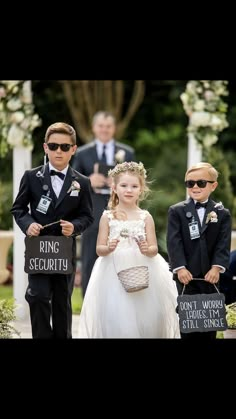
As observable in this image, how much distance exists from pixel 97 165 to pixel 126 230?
2.90 m

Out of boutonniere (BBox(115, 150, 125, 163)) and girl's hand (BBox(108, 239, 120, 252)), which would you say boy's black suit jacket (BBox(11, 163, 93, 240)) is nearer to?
girl's hand (BBox(108, 239, 120, 252))

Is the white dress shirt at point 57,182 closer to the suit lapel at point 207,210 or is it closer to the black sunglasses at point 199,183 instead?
the black sunglasses at point 199,183

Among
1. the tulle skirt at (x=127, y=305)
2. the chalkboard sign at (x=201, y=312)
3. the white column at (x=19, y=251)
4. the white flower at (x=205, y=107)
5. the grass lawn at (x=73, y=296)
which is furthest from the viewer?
the grass lawn at (x=73, y=296)

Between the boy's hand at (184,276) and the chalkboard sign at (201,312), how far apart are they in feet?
0.37

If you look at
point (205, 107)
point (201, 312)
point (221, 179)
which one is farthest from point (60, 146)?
point (221, 179)

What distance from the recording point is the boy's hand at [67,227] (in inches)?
264

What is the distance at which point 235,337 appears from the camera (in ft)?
23.2

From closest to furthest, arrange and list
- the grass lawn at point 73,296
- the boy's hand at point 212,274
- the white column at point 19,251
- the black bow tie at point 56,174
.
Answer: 1. the boy's hand at point 212,274
2. the black bow tie at point 56,174
3. the white column at point 19,251
4. the grass lawn at point 73,296

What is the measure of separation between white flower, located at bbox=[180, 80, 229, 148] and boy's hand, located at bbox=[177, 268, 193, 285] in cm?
325

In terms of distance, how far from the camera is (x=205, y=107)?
31.9 ft

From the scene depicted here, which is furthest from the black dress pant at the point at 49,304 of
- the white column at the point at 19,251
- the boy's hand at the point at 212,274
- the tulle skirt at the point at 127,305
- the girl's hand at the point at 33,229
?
the white column at the point at 19,251

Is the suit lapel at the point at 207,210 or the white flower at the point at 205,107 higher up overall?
the white flower at the point at 205,107
